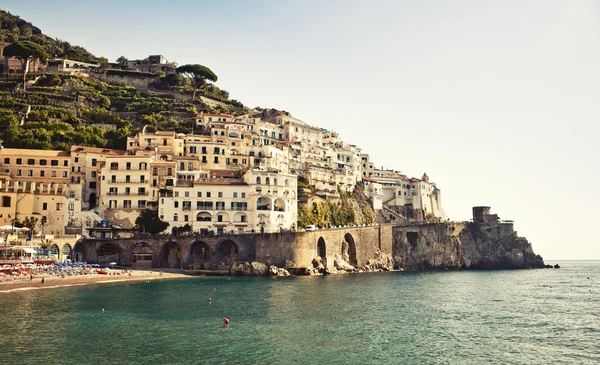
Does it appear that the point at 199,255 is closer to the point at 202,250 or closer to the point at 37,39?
the point at 202,250

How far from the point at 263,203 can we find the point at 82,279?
25.7 metres

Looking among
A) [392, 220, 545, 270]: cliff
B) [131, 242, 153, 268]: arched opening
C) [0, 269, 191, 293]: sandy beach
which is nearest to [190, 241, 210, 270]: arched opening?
[0, 269, 191, 293]: sandy beach

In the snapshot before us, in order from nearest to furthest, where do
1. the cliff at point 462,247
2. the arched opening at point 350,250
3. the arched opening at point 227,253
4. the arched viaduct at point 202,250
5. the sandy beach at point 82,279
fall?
the sandy beach at point 82,279, the arched viaduct at point 202,250, the arched opening at point 227,253, the arched opening at point 350,250, the cliff at point 462,247

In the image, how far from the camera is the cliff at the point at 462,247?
292ft

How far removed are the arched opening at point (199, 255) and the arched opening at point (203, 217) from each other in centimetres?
352

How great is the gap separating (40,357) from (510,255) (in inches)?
3723

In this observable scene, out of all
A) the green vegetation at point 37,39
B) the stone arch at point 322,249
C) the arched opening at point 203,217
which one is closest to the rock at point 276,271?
the stone arch at point 322,249

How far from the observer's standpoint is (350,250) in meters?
78.6

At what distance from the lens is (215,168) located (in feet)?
258

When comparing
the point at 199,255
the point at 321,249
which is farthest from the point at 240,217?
the point at 321,249

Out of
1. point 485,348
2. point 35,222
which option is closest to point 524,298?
point 485,348

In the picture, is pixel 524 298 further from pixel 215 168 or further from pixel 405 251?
pixel 215 168

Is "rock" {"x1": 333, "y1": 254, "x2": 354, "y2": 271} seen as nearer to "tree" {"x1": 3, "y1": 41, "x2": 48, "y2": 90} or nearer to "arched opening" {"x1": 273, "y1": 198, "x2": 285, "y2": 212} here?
"arched opening" {"x1": 273, "y1": 198, "x2": 285, "y2": 212}

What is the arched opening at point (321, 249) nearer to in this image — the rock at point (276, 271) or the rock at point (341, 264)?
the rock at point (341, 264)
